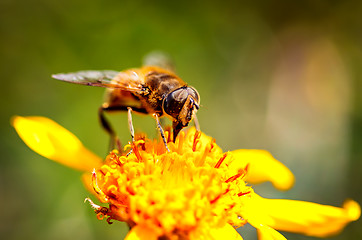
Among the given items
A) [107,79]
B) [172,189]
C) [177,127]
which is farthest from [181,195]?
[107,79]

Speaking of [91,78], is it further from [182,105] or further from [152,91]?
[182,105]

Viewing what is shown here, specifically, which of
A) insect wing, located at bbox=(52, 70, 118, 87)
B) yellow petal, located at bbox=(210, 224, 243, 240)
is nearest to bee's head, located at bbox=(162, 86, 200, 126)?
insect wing, located at bbox=(52, 70, 118, 87)

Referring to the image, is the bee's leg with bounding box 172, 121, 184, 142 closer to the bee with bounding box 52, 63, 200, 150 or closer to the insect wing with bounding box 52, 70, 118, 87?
the bee with bounding box 52, 63, 200, 150

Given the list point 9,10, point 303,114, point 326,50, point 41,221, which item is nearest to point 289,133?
point 303,114

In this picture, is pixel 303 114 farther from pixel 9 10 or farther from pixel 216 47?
pixel 9 10

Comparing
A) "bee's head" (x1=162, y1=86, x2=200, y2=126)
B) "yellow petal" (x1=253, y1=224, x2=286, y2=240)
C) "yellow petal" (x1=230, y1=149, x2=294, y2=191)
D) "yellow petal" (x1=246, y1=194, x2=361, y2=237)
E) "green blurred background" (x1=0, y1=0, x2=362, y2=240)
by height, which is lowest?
"yellow petal" (x1=253, y1=224, x2=286, y2=240)

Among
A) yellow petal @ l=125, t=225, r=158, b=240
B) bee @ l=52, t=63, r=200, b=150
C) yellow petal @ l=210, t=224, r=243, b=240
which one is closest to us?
yellow petal @ l=125, t=225, r=158, b=240
